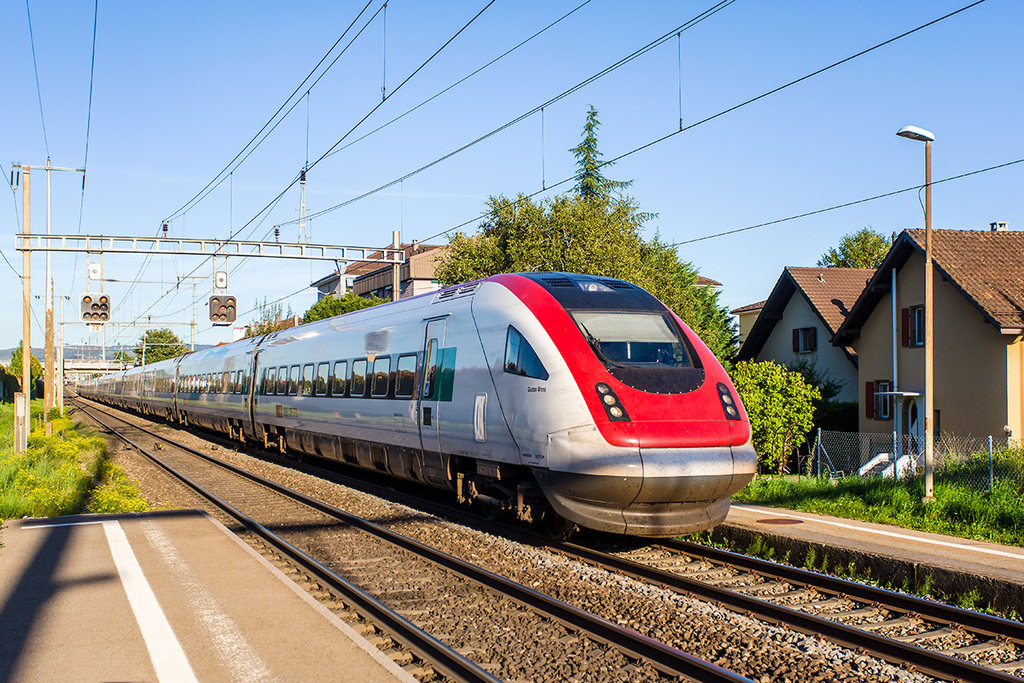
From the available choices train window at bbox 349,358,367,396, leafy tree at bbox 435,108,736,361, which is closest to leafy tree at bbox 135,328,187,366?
leafy tree at bbox 435,108,736,361

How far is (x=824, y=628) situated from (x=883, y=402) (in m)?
25.3

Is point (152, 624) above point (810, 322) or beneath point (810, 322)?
beneath

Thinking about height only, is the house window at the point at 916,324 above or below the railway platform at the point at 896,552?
→ above

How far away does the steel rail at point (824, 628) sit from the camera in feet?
19.8

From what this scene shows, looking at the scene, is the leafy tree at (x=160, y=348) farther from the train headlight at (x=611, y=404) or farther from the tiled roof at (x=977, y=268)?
the train headlight at (x=611, y=404)

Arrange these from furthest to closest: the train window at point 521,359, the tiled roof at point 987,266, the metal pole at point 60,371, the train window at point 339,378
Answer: the metal pole at point 60,371
the tiled roof at point 987,266
the train window at point 339,378
the train window at point 521,359

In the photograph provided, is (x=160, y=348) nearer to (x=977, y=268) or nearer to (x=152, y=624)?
(x=977, y=268)

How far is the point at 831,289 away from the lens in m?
38.1

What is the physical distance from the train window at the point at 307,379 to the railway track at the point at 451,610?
22.3ft

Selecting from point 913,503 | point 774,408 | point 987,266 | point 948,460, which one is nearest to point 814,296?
point 987,266

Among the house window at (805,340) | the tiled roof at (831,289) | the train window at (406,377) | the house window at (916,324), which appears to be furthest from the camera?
the house window at (805,340)

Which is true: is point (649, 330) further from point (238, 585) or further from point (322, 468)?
point (322, 468)

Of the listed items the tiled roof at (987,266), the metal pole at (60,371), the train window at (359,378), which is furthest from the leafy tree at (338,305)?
the train window at (359,378)

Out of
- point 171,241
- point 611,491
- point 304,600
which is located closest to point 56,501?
point 304,600
